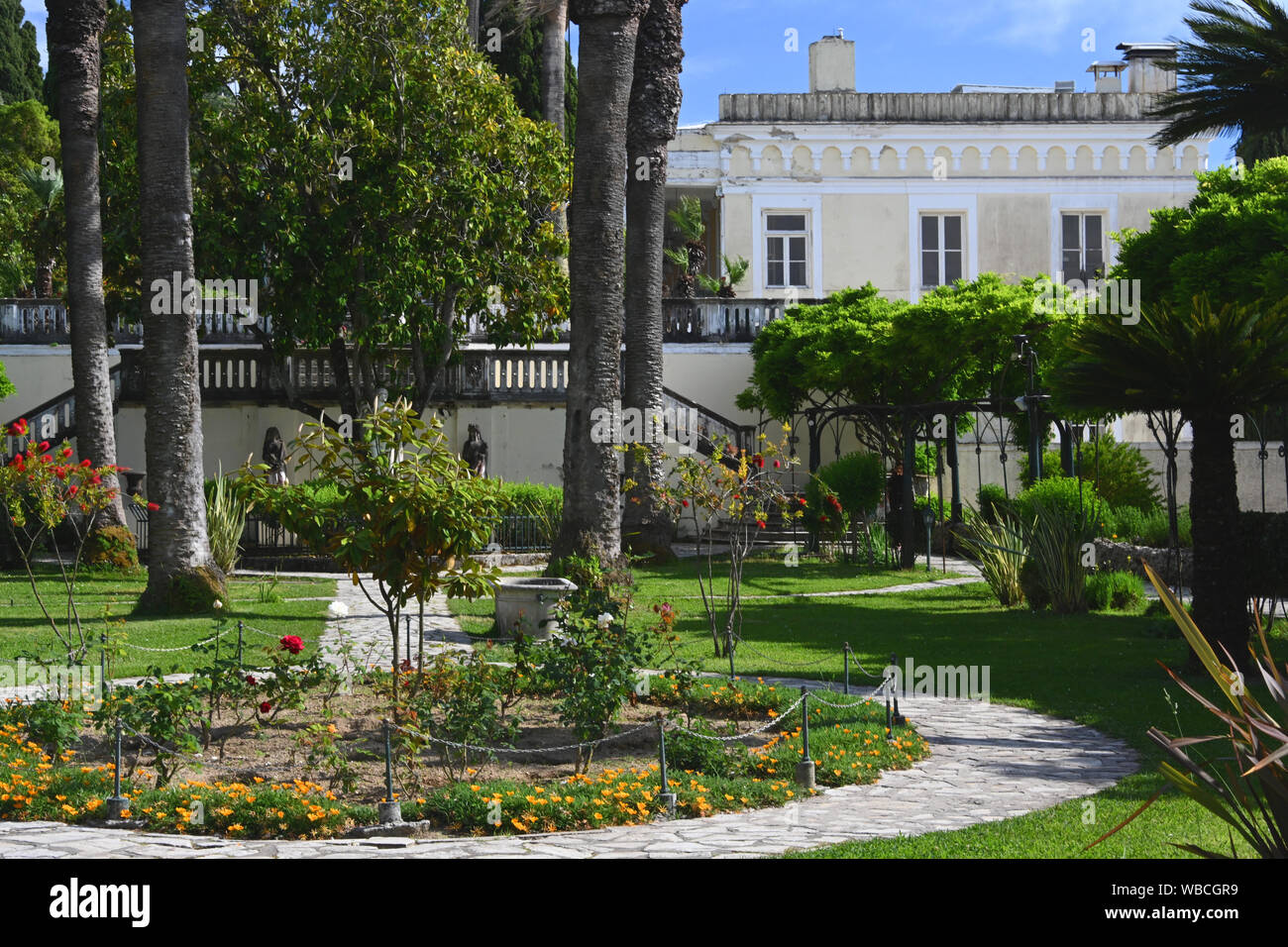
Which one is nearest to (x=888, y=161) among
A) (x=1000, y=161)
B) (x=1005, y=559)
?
(x=1000, y=161)

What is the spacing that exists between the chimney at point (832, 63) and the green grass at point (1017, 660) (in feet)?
61.3

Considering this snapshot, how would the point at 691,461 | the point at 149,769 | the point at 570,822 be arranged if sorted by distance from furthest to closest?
the point at 691,461 < the point at 149,769 < the point at 570,822

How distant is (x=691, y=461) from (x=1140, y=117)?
86.1 feet

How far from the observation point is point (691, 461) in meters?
14.3

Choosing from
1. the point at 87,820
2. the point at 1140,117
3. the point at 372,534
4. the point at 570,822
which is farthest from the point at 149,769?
the point at 1140,117

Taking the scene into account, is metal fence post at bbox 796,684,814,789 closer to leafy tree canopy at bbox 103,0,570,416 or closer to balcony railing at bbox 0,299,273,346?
leafy tree canopy at bbox 103,0,570,416

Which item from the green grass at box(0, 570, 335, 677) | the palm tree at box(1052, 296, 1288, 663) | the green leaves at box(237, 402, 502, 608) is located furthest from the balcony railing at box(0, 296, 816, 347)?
the green leaves at box(237, 402, 502, 608)

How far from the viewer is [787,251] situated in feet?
118

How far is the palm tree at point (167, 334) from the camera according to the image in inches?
687

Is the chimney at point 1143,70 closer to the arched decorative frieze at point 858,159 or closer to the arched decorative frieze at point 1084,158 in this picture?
the arched decorative frieze at point 1084,158

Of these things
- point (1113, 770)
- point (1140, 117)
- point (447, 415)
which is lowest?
point (1113, 770)

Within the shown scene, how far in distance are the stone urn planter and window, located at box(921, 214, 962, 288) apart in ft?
75.9

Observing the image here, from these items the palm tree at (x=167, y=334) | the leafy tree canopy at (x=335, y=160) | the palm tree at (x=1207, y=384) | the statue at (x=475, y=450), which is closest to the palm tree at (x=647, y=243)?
the leafy tree canopy at (x=335, y=160)
